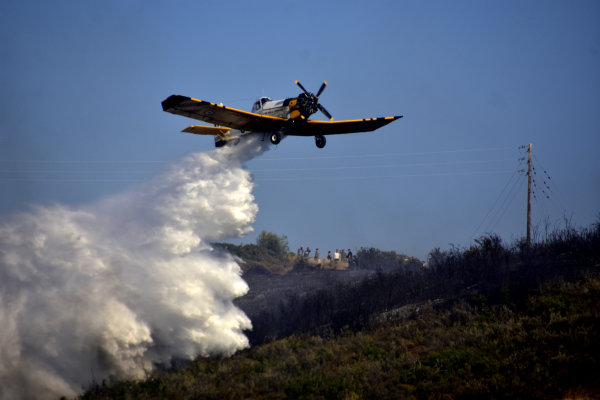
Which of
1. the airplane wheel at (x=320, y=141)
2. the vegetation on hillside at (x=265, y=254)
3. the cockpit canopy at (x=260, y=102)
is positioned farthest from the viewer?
the vegetation on hillside at (x=265, y=254)

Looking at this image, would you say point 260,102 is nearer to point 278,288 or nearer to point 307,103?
point 307,103

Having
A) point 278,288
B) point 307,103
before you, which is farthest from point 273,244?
point 307,103

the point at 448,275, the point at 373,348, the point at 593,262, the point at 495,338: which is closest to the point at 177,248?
the point at 373,348

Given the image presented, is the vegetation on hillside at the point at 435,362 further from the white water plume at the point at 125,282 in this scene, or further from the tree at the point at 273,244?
the tree at the point at 273,244

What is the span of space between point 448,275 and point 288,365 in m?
12.1

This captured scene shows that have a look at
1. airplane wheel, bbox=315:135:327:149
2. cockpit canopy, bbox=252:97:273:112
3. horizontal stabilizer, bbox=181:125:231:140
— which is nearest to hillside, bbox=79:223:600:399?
airplane wheel, bbox=315:135:327:149

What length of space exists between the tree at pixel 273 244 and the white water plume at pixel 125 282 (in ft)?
124

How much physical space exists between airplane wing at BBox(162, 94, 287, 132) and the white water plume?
1.41 m

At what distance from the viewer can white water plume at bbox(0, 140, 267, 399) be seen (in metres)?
14.4

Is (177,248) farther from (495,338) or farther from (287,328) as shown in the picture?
(495,338)

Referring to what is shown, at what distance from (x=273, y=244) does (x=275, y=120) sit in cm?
4184

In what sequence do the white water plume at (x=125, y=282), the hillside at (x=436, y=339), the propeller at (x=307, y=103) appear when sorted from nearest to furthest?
1. the hillside at (x=436, y=339)
2. the white water plume at (x=125, y=282)
3. the propeller at (x=307, y=103)

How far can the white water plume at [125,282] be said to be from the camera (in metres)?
14.4

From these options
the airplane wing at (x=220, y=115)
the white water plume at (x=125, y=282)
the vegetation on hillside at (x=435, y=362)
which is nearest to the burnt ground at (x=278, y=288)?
→ the white water plume at (x=125, y=282)
